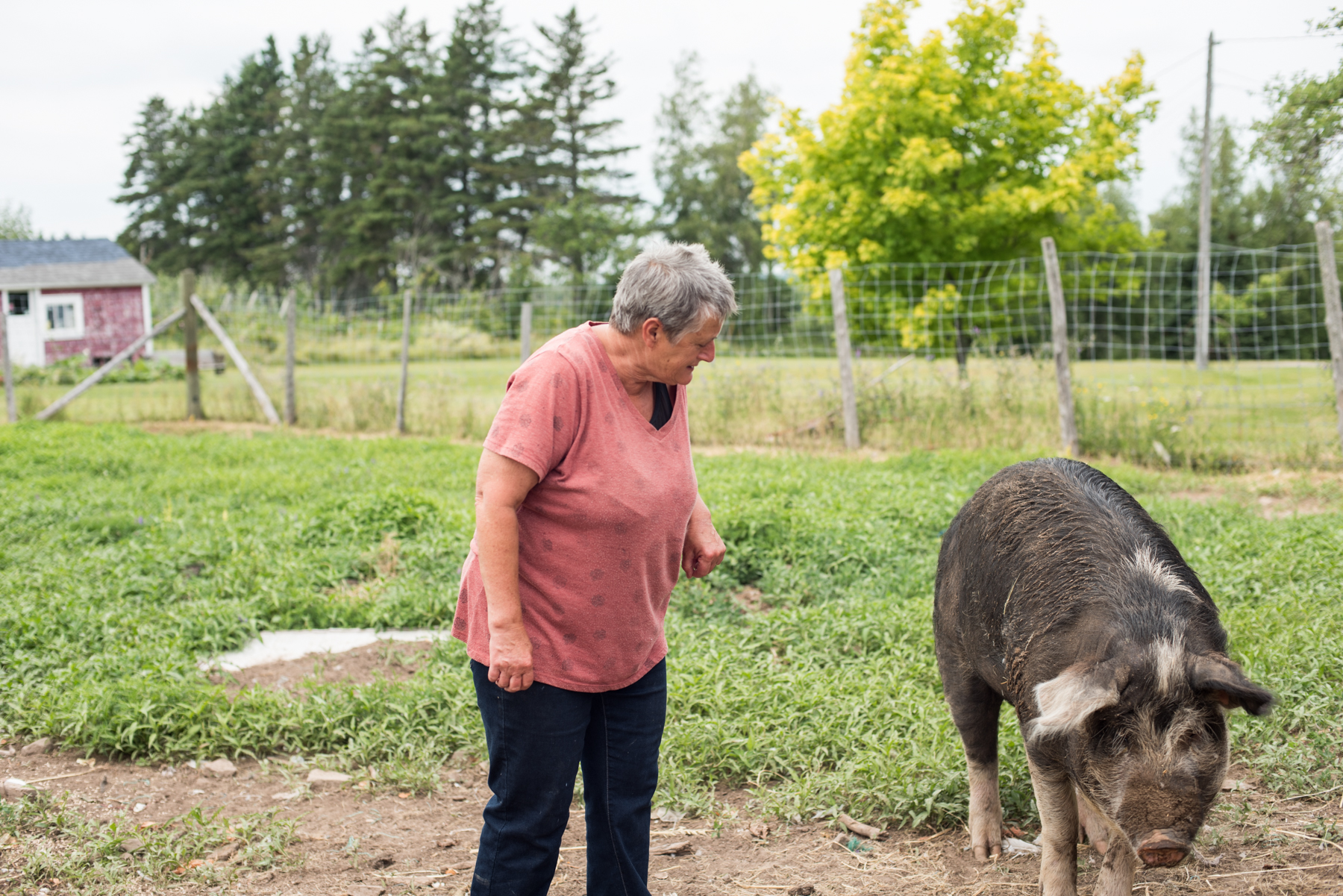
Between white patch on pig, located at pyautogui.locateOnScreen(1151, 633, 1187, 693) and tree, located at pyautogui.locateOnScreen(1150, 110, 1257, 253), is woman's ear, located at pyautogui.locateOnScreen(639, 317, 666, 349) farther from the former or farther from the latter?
tree, located at pyautogui.locateOnScreen(1150, 110, 1257, 253)

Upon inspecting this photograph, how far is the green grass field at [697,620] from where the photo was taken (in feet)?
12.3

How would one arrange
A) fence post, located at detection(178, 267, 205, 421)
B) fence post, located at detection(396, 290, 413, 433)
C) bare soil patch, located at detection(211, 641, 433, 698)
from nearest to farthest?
bare soil patch, located at detection(211, 641, 433, 698)
fence post, located at detection(396, 290, 413, 433)
fence post, located at detection(178, 267, 205, 421)

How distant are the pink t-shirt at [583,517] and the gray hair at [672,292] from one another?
153 mm

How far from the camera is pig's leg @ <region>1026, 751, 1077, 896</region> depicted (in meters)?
2.58

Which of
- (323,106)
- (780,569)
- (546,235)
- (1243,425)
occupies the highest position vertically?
(323,106)

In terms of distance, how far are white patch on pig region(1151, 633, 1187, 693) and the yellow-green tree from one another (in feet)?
53.2

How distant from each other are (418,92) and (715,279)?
48.1 metres

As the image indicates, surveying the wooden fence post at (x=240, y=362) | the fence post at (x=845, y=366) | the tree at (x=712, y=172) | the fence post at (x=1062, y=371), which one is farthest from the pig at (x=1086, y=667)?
the tree at (x=712, y=172)

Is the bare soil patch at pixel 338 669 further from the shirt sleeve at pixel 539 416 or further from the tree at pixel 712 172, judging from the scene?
the tree at pixel 712 172

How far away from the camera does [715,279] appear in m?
2.40

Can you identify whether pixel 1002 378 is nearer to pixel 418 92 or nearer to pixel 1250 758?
pixel 1250 758

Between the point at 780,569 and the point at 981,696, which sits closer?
the point at 981,696

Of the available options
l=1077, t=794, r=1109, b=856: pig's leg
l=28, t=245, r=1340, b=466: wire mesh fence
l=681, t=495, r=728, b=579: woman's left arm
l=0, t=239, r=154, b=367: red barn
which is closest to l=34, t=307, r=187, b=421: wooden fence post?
l=28, t=245, r=1340, b=466: wire mesh fence

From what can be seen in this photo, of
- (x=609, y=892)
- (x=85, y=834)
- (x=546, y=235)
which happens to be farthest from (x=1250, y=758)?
(x=546, y=235)
